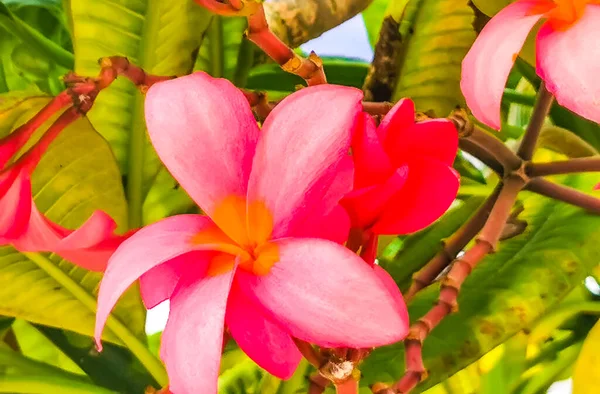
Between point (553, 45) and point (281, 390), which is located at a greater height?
point (553, 45)

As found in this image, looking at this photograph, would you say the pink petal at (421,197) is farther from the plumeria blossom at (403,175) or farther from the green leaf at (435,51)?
the green leaf at (435,51)

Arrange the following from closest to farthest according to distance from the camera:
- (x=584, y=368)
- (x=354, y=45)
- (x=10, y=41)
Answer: (x=584, y=368), (x=10, y=41), (x=354, y=45)

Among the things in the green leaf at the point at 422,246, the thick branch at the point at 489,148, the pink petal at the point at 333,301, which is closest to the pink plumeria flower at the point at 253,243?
the pink petal at the point at 333,301

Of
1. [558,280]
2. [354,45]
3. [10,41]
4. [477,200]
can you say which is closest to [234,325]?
[558,280]

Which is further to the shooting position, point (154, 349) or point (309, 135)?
point (154, 349)

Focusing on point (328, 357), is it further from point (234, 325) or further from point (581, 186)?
point (581, 186)

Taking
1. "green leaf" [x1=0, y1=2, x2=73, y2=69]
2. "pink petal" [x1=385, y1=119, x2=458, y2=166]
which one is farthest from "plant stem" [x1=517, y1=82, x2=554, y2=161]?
"green leaf" [x1=0, y1=2, x2=73, y2=69]
